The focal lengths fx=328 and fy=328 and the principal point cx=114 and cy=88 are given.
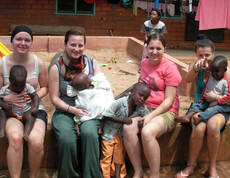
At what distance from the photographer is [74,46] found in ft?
12.1

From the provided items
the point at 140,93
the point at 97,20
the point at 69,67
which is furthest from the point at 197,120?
the point at 97,20

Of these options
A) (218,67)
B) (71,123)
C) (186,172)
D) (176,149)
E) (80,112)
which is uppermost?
(218,67)

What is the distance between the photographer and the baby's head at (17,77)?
10.6ft

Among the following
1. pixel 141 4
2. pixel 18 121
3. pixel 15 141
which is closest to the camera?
pixel 15 141

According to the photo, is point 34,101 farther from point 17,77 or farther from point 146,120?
point 146,120

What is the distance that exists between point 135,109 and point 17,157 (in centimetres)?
133

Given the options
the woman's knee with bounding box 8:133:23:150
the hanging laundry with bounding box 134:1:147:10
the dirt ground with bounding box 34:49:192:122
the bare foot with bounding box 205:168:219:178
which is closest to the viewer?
the woman's knee with bounding box 8:133:23:150

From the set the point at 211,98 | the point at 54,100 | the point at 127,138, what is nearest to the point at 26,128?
the point at 54,100

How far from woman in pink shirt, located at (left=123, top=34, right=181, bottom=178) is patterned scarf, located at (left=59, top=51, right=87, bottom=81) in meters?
0.74

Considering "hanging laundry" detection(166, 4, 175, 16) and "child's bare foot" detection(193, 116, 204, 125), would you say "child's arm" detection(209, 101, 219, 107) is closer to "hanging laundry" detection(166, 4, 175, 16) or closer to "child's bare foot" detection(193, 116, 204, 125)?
"child's bare foot" detection(193, 116, 204, 125)

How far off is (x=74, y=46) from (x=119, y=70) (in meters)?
4.54

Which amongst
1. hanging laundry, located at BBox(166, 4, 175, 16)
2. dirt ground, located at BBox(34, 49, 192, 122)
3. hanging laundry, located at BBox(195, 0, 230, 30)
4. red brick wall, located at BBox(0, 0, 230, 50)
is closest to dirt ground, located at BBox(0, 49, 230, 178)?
dirt ground, located at BBox(34, 49, 192, 122)

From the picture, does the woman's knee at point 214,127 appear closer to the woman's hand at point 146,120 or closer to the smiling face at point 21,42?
the woman's hand at point 146,120

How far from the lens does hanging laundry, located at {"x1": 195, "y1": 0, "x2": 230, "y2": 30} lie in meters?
11.5
